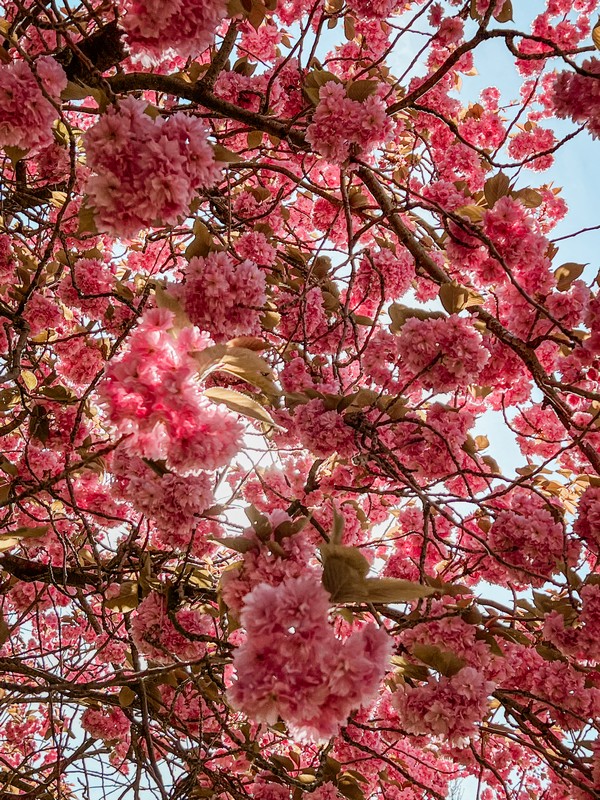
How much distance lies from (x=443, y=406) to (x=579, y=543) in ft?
2.47

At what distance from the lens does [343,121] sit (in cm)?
210

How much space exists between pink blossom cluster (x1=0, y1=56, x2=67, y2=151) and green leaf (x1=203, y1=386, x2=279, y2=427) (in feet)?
3.20

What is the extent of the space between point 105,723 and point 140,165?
3.11 metres

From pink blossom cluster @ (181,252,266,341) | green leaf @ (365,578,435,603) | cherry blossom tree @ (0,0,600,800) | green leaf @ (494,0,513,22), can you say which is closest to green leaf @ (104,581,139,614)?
cherry blossom tree @ (0,0,600,800)

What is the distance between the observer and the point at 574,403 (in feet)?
12.2

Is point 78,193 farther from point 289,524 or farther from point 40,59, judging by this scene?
point 289,524

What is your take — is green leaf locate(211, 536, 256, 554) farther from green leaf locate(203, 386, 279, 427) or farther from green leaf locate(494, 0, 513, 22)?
green leaf locate(494, 0, 513, 22)

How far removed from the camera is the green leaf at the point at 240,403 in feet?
3.69

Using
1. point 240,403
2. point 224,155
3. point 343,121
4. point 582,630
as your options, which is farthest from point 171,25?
point 582,630

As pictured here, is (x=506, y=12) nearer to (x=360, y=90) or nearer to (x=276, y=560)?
(x=360, y=90)

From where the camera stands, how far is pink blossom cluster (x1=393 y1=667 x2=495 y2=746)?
5.87ft

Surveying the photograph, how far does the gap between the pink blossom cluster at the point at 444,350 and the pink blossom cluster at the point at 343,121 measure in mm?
686

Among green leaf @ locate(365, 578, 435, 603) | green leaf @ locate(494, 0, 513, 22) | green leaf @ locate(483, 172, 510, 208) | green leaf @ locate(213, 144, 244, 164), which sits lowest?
green leaf @ locate(365, 578, 435, 603)

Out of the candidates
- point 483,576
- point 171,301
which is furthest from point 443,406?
point 171,301
